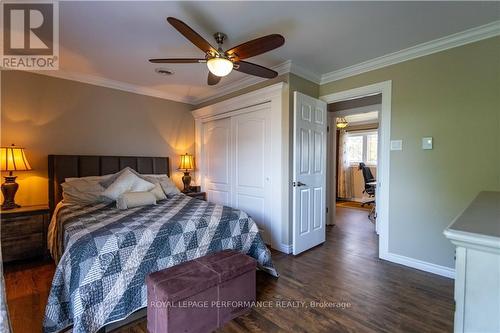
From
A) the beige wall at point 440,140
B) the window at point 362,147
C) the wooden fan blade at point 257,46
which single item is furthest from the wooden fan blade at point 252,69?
the window at point 362,147

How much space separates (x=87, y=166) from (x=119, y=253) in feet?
7.11

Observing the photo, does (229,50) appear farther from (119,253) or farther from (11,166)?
(11,166)

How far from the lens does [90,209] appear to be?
259 centimetres

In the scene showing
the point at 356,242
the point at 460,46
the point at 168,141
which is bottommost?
the point at 356,242

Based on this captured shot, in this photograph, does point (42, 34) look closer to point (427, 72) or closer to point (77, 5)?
point (77, 5)

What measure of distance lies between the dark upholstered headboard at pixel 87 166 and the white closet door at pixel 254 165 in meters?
1.38

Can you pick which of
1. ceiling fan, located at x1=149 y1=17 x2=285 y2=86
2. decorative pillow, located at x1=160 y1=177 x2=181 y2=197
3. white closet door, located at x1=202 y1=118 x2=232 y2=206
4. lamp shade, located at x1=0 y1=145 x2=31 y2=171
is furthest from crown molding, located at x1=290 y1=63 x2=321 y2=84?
lamp shade, located at x1=0 y1=145 x2=31 y2=171

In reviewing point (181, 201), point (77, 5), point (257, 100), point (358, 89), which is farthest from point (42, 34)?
point (358, 89)

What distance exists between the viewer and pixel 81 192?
2889 mm

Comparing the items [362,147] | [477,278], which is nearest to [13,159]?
[477,278]

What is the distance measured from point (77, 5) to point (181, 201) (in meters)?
2.12

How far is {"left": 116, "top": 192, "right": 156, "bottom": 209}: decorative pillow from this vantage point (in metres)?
2.65

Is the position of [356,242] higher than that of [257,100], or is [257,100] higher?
[257,100]

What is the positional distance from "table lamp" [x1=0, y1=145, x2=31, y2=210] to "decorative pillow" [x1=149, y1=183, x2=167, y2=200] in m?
1.41
